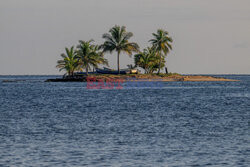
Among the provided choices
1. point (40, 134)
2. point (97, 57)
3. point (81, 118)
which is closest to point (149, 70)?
point (97, 57)

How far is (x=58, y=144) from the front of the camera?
90.5ft

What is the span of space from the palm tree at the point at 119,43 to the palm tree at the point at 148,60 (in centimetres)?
1584

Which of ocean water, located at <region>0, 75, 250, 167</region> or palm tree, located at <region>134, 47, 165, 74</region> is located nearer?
ocean water, located at <region>0, 75, 250, 167</region>

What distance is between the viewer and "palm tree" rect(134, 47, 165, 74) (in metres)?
162

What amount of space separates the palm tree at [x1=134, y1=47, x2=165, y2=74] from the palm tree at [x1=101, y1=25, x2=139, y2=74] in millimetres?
15836

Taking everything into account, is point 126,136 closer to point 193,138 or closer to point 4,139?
point 193,138

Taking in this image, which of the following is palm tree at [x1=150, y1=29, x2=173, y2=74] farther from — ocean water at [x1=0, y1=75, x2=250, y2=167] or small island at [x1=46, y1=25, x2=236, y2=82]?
ocean water at [x1=0, y1=75, x2=250, y2=167]

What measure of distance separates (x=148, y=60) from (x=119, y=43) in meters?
21.4

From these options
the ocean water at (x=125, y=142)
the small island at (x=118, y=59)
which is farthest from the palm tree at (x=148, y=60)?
the ocean water at (x=125, y=142)

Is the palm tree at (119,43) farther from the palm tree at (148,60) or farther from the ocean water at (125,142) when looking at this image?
the ocean water at (125,142)

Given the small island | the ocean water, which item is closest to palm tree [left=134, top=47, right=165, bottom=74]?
the small island

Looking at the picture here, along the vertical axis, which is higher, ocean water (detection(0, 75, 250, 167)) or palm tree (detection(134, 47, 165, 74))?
palm tree (detection(134, 47, 165, 74))

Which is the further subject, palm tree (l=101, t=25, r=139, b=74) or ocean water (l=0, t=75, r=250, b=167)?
palm tree (l=101, t=25, r=139, b=74)

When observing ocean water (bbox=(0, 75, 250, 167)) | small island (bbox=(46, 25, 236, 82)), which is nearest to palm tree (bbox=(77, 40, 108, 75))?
small island (bbox=(46, 25, 236, 82))
